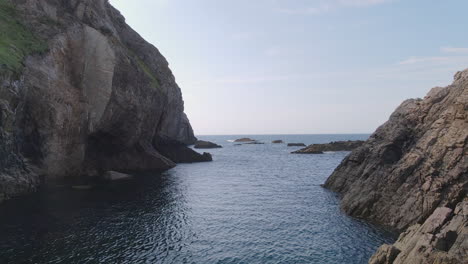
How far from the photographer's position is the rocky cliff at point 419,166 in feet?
95.9

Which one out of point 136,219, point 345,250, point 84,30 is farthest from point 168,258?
point 84,30

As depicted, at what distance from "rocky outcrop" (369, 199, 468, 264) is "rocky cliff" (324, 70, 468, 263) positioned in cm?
16

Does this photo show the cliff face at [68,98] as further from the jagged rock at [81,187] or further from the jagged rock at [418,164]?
the jagged rock at [418,164]

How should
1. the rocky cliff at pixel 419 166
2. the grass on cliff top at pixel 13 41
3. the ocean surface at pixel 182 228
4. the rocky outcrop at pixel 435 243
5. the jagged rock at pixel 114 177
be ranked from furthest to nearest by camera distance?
the jagged rock at pixel 114 177 → the grass on cliff top at pixel 13 41 → the rocky cliff at pixel 419 166 → the ocean surface at pixel 182 228 → the rocky outcrop at pixel 435 243

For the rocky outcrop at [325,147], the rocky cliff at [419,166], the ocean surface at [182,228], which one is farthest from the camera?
the rocky outcrop at [325,147]

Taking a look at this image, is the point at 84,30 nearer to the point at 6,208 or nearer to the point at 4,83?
the point at 4,83

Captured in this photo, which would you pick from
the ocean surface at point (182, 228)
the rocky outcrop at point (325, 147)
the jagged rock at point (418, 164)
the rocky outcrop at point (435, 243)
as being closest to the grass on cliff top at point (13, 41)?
the ocean surface at point (182, 228)

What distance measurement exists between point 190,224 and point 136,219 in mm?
5911

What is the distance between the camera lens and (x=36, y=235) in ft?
87.7

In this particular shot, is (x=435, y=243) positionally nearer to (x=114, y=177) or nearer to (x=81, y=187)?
(x=81, y=187)

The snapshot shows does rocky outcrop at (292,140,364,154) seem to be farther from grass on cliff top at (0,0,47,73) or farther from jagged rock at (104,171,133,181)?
grass on cliff top at (0,0,47,73)

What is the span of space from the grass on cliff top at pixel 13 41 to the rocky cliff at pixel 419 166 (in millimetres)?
48403

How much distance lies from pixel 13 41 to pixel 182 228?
42.0 metres

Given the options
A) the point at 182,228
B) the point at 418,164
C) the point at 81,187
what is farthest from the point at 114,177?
the point at 418,164
